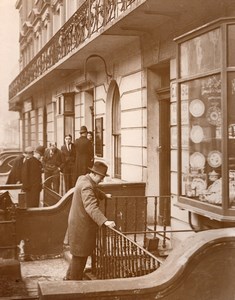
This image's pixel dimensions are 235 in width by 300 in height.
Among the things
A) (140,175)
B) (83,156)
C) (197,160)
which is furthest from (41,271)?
(83,156)

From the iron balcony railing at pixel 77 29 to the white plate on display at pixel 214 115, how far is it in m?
2.83

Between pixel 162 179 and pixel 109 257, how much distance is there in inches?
179

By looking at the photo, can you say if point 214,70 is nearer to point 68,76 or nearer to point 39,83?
point 68,76

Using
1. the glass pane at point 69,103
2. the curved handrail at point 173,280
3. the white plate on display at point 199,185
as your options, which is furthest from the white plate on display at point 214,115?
the glass pane at point 69,103

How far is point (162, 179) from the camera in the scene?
11430 millimetres

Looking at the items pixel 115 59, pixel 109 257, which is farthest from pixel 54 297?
pixel 115 59

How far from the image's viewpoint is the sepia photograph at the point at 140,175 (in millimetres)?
4855

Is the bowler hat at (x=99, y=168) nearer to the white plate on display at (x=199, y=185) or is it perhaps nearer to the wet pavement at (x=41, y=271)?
the white plate on display at (x=199, y=185)

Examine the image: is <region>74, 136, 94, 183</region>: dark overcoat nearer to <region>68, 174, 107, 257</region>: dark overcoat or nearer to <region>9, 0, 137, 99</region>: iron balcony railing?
<region>9, 0, 137, 99</region>: iron balcony railing

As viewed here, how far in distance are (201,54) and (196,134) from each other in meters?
1.19

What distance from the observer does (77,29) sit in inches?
583

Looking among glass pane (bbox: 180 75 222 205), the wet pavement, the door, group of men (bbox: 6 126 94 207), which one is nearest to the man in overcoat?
group of men (bbox: 6 126 94 207)

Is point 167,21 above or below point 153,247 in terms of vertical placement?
above

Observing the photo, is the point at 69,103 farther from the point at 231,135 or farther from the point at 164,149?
the point at 231,135
